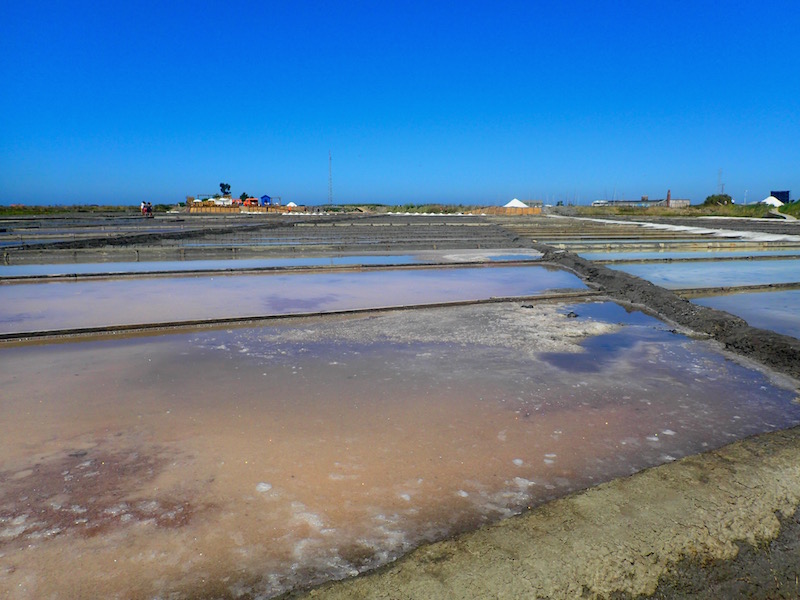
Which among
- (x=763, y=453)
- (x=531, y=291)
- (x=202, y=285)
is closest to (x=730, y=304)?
(x=531, y=291)

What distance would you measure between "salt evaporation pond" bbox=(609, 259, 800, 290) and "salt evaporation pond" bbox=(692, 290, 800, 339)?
0.63 metres

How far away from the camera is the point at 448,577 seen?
1565 millimetres

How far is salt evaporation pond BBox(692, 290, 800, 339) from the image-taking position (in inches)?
195

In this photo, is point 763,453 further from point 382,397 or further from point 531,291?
point 531,291

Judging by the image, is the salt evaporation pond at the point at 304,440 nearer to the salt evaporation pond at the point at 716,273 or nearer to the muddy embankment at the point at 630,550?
the muddy embankment at the point at 630,550

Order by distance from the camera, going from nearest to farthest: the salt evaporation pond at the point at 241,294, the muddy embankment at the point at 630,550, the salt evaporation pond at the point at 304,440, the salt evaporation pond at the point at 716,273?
the muddy embankment at the point at 630,550
the salt evaporation pond at the point at 304,440
the salt evaporation pond at the point at 241,294
the salt evaporation pond at the point at 716,273

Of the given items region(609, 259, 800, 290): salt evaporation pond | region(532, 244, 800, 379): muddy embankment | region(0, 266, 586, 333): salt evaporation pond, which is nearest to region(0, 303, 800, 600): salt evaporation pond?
region(532, 244, 800, 379): muddy embankment

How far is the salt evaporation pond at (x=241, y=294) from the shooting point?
5.35 meters

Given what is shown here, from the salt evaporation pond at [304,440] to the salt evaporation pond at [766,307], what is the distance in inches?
50.0

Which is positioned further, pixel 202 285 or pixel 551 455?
pixel 202 285

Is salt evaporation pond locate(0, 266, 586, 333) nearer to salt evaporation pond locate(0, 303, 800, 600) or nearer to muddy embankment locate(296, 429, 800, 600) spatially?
salt evaporation pond locate(0, 303, 800, 600)

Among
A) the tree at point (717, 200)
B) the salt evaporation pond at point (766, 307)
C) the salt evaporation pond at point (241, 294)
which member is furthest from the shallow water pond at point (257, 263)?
the tree at point (717, 200)

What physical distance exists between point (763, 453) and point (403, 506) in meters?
1.54

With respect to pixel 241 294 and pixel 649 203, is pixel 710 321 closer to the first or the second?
pixel 241 294
